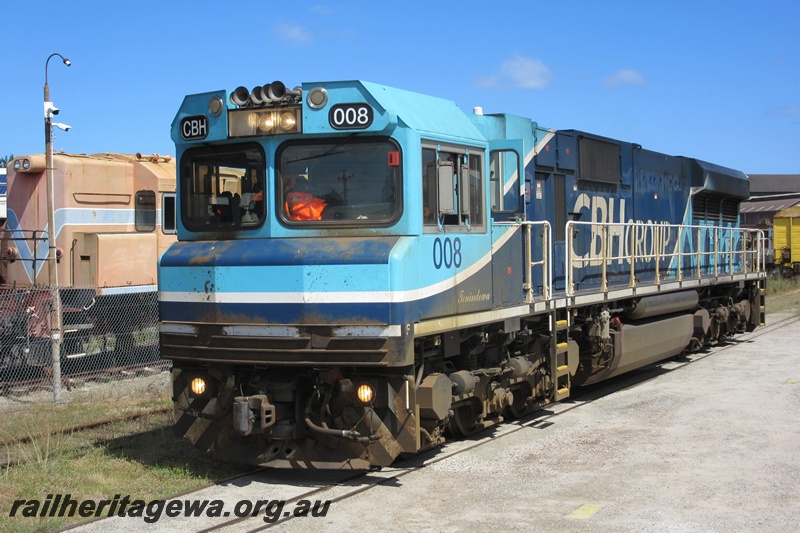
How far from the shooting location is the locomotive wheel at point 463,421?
30.7 ft

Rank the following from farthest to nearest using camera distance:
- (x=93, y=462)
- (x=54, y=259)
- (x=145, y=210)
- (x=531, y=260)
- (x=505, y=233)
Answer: (x=145, y=210) → (x=54, y=259) → (x=531, y=260) → (x=505, y=233) → (x=93, y=462)

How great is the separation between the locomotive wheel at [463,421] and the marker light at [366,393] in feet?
6.92

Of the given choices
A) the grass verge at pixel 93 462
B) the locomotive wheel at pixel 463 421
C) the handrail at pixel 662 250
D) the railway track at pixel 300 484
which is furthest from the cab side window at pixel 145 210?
the locomotive wheel at pixel 463 421

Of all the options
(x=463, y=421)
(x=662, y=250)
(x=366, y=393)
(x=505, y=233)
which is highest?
(x=505, y=233)

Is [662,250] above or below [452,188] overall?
below

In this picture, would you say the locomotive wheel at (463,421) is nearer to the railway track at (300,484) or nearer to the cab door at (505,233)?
the railway track at (300,484)

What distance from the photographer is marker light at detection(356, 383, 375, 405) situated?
24.3ft

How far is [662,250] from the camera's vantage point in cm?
1540

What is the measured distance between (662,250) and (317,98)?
970cm

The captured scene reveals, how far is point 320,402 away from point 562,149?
19.7 ft

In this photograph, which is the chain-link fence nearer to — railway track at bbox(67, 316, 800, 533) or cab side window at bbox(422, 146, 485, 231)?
railway track at bbox(67, 316, 800, 533)

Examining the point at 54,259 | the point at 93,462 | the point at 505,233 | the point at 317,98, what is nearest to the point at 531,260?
the point at 505,233

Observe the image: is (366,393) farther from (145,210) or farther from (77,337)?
(145,210)

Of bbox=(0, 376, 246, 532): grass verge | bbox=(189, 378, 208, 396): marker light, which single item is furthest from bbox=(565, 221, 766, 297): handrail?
bbox=(0, 376, 246, 532): grass verge
